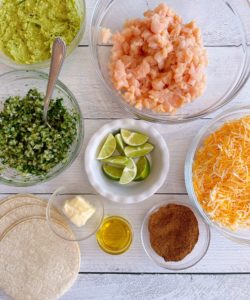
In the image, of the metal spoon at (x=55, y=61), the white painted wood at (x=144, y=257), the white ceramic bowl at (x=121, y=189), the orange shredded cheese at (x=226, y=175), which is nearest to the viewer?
the metal spoon at (x=55, y=61)

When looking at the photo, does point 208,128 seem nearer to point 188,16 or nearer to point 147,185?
point 147,185

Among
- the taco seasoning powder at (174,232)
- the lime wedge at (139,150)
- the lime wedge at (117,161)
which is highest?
the lime wedge at (139,150)

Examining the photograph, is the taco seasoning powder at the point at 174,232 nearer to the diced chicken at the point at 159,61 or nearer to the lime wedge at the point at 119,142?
the lime wedge at the point at 119,142

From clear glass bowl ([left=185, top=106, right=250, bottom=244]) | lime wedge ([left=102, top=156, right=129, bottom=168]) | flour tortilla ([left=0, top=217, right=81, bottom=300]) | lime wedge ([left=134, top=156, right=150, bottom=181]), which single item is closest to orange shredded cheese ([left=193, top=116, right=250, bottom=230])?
clear glass bowl ([left=185, top=106, right=250, bottom=244])

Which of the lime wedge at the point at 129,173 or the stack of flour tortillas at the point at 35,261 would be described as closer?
the lime wedge at the point at 129,173

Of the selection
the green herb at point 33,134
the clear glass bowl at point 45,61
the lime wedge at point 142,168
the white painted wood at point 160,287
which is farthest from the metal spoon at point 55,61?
the white painted wood at point 160,287

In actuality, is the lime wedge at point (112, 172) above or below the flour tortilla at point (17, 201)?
above

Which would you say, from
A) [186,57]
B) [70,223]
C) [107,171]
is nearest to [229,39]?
[186,57]
